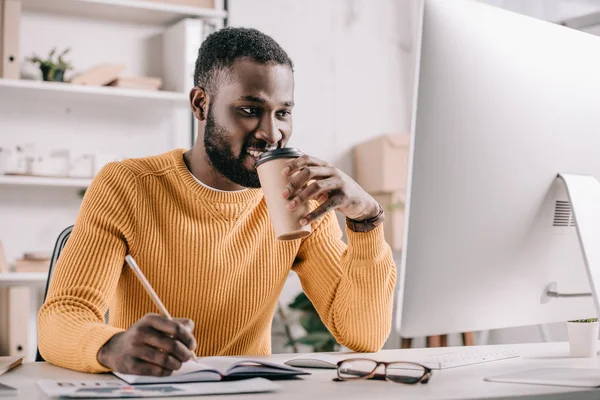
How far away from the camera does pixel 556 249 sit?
0.95 metres

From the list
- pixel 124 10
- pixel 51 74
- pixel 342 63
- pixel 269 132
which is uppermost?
pixel 124 10

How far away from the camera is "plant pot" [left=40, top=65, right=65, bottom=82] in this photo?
2.89 meters

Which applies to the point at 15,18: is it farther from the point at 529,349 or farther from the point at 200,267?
the point at 529,349

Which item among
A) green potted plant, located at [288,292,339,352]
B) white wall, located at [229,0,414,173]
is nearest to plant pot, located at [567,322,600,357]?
green potted plant, located at [288,292,339,352]

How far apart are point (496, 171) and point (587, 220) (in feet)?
0.49

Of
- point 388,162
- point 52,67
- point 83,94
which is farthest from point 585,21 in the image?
point 52,67

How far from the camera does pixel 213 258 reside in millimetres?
1407

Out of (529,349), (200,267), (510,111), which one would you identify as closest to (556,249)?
(510,111)

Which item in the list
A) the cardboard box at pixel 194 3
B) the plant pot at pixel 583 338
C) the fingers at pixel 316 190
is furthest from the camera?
the cardboard box at pixel 194 3

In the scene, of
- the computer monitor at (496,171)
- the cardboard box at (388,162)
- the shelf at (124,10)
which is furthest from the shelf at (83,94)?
the computer monitor at (496,171)

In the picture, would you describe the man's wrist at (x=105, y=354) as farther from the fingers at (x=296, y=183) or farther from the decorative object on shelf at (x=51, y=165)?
the decorative object on shelf at (x=51, y=165)

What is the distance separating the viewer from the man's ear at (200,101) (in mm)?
1498

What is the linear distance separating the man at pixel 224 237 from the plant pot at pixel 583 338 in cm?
34

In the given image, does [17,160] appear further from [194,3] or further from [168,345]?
[168,345]
